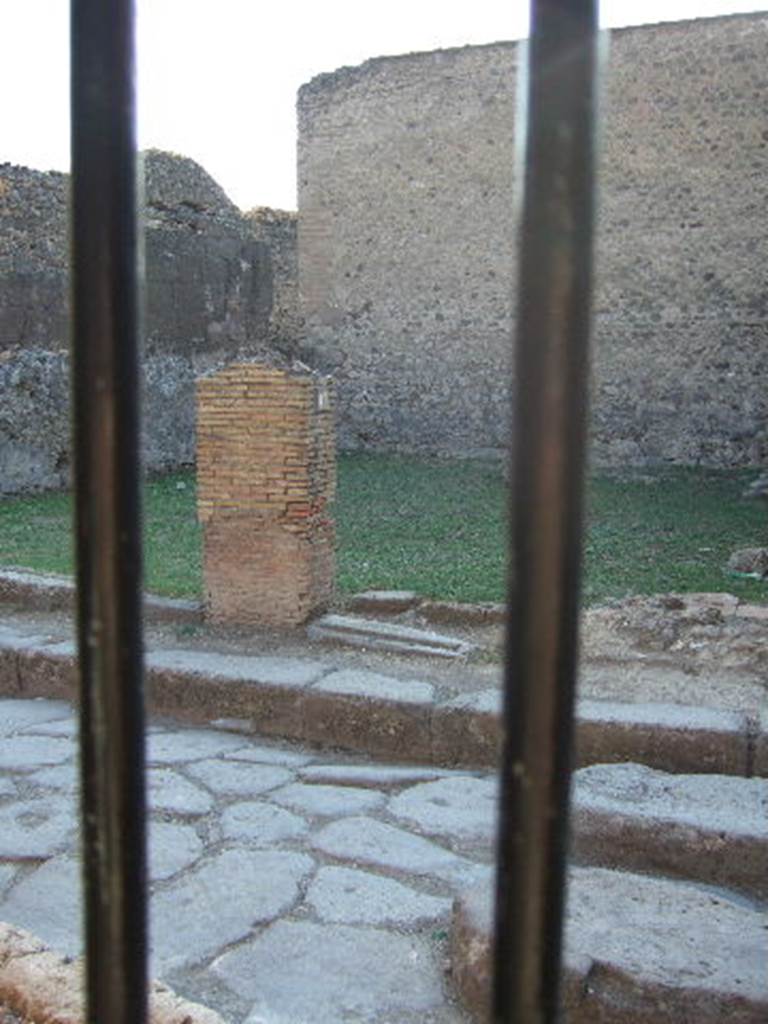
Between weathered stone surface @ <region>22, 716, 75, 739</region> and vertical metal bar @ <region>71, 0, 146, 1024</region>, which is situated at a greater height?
vertical metal bar @ <region>71, 0, 146, 1024</region>

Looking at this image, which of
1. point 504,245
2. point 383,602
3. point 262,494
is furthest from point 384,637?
point 504,245

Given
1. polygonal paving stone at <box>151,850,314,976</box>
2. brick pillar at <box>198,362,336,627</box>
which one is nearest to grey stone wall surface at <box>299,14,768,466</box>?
brick pillar at <box>198,362,336,627</box>

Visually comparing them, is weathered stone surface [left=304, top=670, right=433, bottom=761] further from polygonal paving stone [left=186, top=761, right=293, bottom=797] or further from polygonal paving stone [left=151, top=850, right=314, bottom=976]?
polygonal paving stone [left=151, top=850, right=314, bottom=976]

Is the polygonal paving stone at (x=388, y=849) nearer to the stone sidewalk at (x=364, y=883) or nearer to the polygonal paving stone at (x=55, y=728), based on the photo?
the stone sidewalk at (x=364, y=883)

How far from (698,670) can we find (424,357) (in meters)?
11.4

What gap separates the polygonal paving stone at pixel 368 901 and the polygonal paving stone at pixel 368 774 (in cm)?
94

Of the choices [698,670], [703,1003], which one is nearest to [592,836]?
[703,1003]

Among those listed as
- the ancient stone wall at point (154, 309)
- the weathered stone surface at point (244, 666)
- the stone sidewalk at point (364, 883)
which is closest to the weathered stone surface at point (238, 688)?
the weathered stone surface at point (244, 666)

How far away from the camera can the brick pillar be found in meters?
6.36

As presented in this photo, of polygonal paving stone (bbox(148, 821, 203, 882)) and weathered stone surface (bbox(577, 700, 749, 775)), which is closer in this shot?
polygonal paving stone (bbox(148, 821, 203, 882))

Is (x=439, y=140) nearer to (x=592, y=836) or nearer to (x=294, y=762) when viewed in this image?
(x=294, y=762)

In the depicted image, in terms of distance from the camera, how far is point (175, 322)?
14.8m

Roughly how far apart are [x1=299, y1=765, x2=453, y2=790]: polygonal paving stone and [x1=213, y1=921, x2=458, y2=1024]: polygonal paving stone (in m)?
1.35

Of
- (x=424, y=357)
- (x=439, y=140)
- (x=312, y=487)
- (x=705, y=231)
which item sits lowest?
(x=312, y=487)
